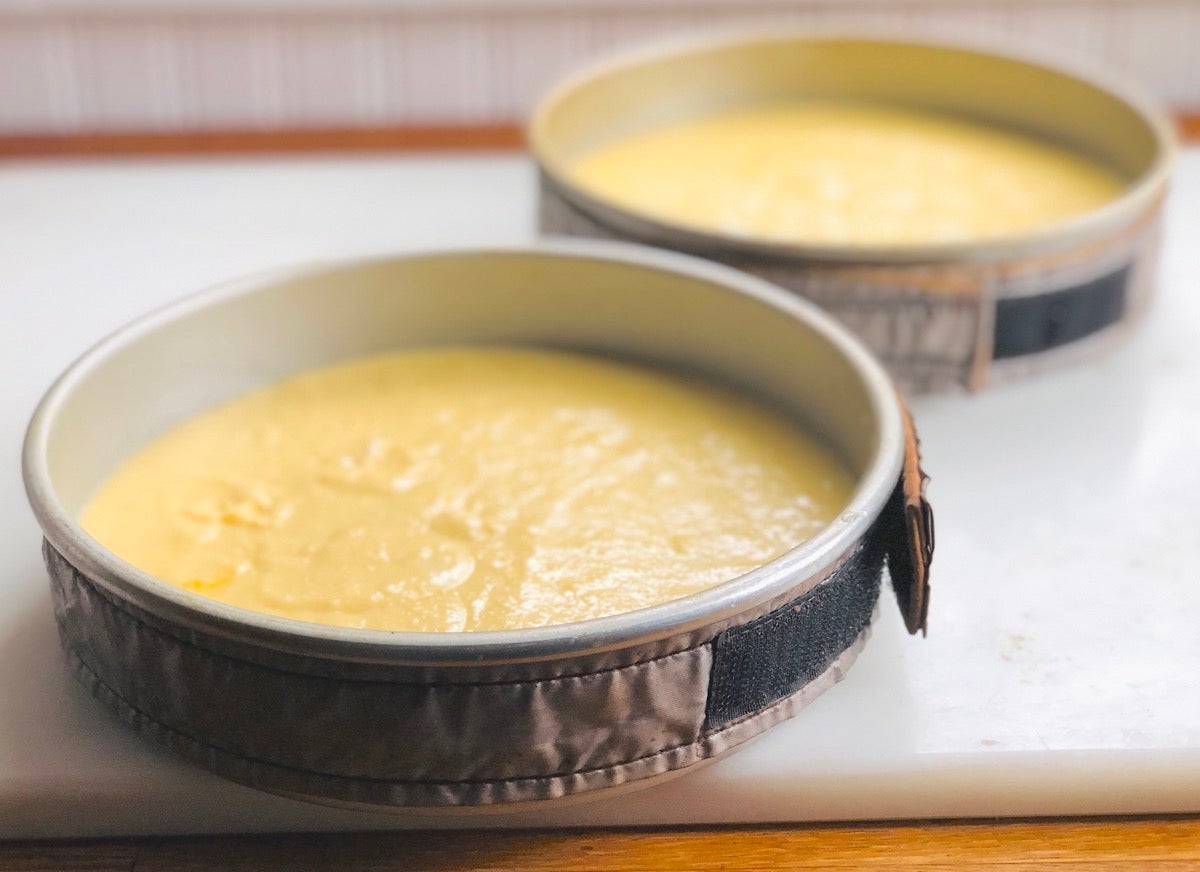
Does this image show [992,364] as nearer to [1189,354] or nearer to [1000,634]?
[1189,354]

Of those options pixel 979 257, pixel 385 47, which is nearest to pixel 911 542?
pixel 979 257

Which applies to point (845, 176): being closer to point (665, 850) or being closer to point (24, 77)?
point (665, 850)

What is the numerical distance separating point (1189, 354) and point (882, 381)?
534mm

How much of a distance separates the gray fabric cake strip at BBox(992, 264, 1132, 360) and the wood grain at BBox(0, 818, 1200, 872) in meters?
0.56

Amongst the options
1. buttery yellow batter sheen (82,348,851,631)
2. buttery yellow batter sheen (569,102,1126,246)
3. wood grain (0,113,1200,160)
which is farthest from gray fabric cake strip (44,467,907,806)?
wood grain (0,113,1200,160)

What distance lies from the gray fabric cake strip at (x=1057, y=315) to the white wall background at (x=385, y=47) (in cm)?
78

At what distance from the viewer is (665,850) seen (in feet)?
3.03

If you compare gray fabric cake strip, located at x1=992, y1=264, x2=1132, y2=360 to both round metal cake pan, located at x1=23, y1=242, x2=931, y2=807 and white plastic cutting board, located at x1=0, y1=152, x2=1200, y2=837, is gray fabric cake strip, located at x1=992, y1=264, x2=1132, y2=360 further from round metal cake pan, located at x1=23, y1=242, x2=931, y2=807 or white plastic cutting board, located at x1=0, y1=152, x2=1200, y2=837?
round metal cake pan, located at x1=23, y1=242, x2=931, y2=807

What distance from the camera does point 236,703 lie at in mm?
850

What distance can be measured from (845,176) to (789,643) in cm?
93

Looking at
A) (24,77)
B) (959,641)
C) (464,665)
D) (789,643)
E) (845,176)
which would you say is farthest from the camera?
(24,77)

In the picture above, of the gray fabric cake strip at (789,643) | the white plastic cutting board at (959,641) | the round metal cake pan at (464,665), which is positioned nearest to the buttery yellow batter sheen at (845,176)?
the white plastic cutting board at (959,641)

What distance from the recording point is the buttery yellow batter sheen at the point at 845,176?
1.58 m

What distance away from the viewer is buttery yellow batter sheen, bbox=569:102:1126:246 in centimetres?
158
